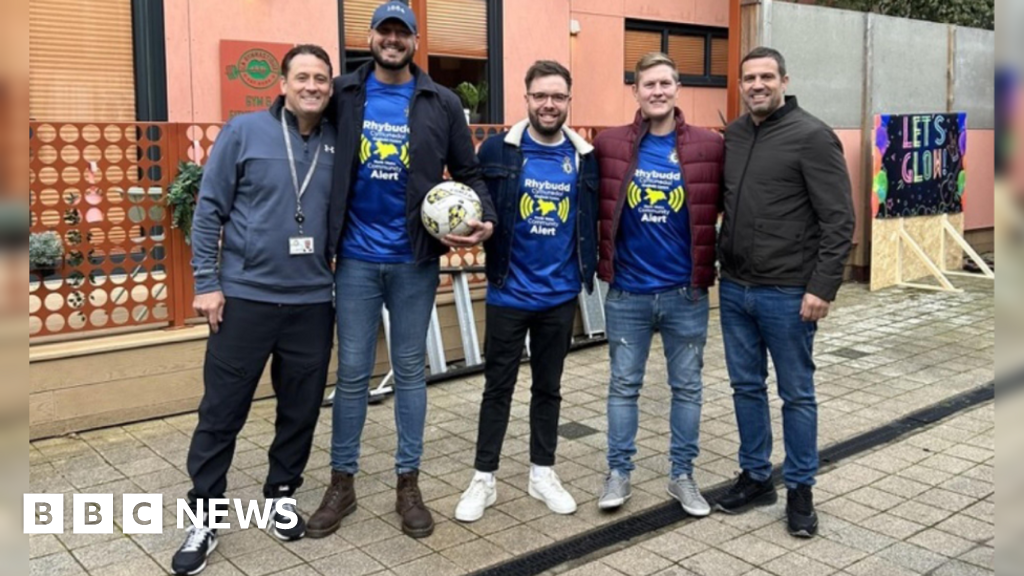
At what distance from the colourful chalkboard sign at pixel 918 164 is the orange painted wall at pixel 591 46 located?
369cm

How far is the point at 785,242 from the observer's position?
3.97 metres

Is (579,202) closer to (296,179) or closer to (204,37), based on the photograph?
(296,179)

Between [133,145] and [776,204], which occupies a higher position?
[133,145]

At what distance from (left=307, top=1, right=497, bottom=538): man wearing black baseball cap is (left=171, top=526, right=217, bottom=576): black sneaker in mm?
441

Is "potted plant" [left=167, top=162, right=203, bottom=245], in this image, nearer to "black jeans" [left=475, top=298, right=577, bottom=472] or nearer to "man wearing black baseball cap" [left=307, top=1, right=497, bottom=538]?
"man wearing black baseball cap" [left=307, top=1, right=497, bottom=538]

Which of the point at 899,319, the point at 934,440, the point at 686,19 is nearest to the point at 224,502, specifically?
the point at 934,440

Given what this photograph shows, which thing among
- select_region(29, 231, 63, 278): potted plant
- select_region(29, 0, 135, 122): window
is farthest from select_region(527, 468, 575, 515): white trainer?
select_region(29, 0, 135, 122): window

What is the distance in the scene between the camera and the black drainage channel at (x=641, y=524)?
3795 millimetres

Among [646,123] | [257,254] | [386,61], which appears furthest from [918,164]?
[257,254]

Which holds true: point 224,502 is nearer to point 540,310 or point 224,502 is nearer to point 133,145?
point 540,310

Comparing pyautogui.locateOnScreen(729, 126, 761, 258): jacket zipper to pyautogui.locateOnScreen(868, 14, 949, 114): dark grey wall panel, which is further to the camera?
pyautogui.locateOnScreen(868, 14, 949, 114): dark grey wall panel

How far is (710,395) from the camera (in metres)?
6.39

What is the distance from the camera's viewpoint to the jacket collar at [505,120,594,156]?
4.13 meters

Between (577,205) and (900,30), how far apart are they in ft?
30.3
